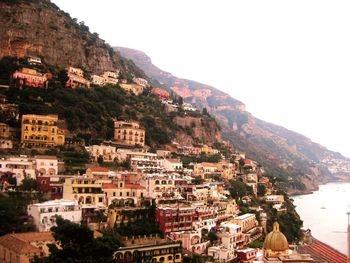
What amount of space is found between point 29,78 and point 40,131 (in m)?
10.6

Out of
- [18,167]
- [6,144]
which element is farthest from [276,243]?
[6,144]

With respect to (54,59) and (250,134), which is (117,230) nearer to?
(54,59)

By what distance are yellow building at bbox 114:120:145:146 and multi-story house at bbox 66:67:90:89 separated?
24.8ft

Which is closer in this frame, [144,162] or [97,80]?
[144,162]

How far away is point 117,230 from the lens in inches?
1171

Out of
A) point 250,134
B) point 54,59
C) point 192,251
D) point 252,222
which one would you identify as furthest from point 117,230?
point 250,134

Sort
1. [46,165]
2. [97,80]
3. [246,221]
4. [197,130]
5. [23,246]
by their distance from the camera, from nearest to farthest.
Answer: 1. [23,246]
2. [46,165]
3. [246,221]
4. [97,80]
5. [197,130]

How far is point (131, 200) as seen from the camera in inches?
1324

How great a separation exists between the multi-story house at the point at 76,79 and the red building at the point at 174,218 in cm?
2465

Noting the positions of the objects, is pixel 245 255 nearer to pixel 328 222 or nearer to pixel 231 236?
pixel 231 236

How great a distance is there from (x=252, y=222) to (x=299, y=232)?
36.3 feet

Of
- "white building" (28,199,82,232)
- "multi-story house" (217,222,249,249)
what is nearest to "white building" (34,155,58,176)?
"white building" (28,199,82,232)

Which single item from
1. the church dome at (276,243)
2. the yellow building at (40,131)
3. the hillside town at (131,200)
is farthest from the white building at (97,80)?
the church dome at (276,243)

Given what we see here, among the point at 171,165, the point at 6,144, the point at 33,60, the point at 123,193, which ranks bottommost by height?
the point at 123,193
